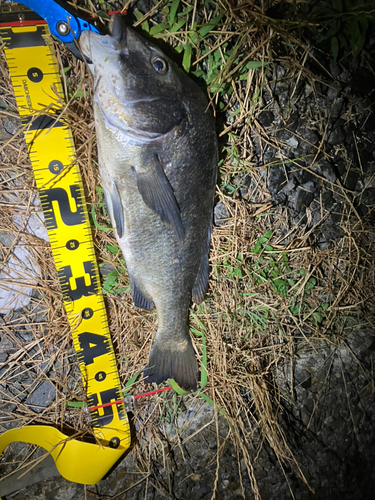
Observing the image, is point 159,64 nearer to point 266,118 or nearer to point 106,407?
point 266,118

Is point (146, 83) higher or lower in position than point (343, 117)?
higher

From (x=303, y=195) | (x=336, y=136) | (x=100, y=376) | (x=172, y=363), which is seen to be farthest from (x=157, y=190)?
(x=336, y=136)

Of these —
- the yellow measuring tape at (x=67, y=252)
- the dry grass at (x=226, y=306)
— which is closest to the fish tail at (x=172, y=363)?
the dry grass at (x=226, y=306)

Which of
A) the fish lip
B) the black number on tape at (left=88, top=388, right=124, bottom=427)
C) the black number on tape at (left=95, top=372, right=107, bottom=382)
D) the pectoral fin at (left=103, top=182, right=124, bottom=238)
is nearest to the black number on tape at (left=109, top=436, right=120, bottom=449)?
the black number on tape at (left=88, top=388, right=124, bottom=427)

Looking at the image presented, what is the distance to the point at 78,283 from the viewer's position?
2.01 meters

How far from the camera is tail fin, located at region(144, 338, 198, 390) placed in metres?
2.01

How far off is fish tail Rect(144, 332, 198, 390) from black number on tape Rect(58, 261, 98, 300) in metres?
0.63

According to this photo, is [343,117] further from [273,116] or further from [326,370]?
[326,370]

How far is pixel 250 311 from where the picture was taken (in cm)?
229

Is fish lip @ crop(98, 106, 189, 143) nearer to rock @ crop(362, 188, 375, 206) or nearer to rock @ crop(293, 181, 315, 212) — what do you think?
rock @ crop(293, 181, 315, 212)

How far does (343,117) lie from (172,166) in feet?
5.46

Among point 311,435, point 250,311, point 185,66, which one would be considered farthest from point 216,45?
point 311,435

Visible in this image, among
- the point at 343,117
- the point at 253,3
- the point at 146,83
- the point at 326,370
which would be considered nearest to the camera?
the point at 146,83

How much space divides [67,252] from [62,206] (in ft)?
1.08
